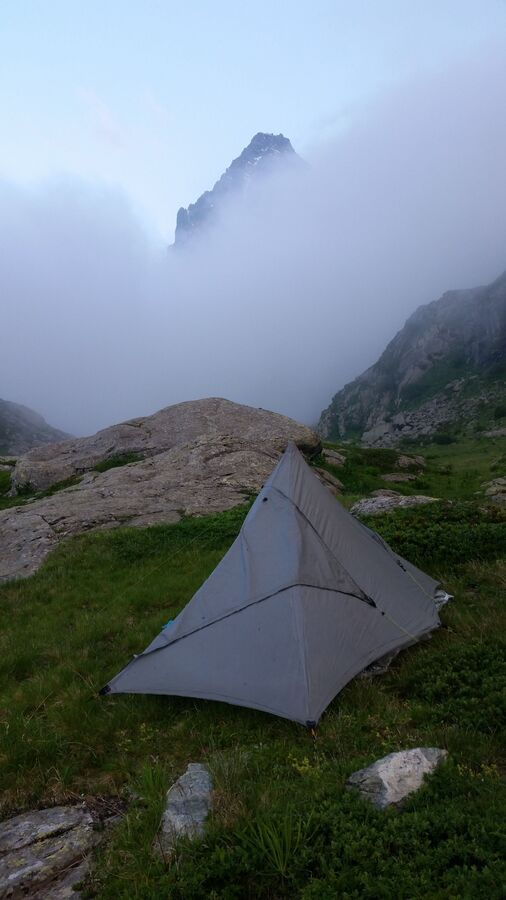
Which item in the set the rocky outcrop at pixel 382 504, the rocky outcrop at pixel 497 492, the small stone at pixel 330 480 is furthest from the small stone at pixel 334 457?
the rocky outcrop at pixel 382 504

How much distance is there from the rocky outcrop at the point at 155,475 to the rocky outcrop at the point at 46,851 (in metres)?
11.6

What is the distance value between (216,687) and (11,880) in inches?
136

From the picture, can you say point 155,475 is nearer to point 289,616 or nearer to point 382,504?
point 382,504

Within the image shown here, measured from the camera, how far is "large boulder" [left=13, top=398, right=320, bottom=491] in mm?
29609

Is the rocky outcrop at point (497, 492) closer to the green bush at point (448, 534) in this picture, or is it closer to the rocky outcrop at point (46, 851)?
the green bush at point (448, 534)

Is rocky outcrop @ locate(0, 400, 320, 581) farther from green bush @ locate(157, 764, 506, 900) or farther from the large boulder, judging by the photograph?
green bush @ locate(157, 764, 506, 900)

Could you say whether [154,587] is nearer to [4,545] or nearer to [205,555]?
[205,555]

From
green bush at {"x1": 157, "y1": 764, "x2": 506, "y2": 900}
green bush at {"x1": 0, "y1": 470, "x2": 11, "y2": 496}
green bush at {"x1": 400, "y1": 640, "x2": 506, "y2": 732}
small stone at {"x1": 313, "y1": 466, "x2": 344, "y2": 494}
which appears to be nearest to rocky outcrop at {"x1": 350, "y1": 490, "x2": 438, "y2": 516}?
small stone at {"x1": 313, "y1": 466, "x2": 344, "y2": 494}

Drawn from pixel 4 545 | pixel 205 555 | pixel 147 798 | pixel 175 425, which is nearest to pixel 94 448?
pixel 175 425

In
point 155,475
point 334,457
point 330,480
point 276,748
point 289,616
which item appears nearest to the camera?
point 276,748

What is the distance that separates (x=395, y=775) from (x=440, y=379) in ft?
531

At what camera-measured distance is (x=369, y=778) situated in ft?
16.1

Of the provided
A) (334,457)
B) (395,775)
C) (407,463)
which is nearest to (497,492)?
(334,457)

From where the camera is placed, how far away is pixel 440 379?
15375 centimetres
